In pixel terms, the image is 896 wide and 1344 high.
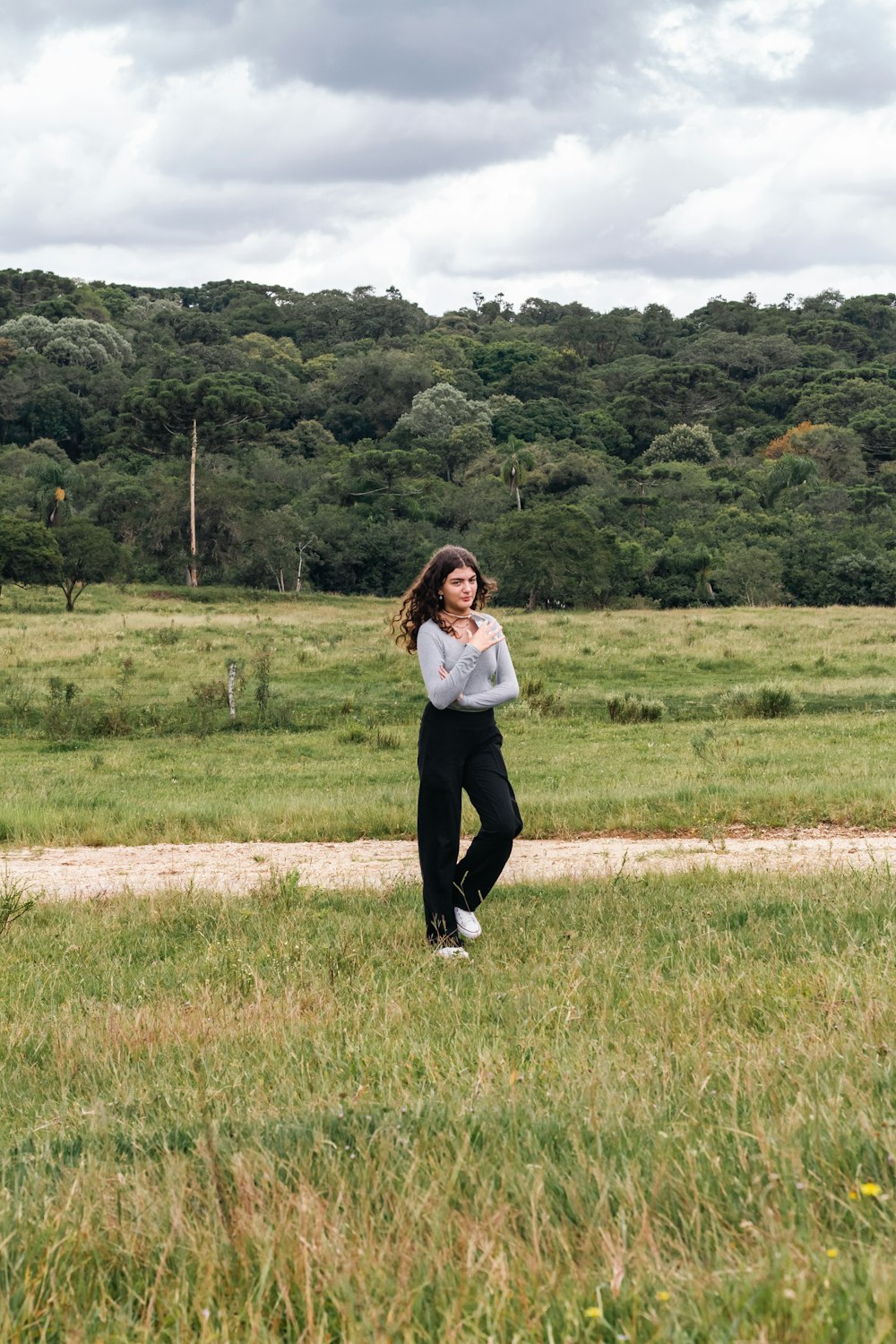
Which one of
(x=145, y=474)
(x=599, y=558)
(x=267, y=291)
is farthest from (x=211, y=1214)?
(x=267, y=291)

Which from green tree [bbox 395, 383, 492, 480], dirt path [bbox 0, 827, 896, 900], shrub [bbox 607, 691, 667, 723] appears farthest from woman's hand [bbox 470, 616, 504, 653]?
green tree [bbox 395, 383, 492, 480]

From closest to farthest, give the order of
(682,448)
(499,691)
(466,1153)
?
(466,1153) < (499,691) < (682,448)

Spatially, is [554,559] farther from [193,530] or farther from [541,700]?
[541,700]

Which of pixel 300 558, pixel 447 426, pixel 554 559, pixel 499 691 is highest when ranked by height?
pixel 447 426

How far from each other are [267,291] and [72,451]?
82153 mm

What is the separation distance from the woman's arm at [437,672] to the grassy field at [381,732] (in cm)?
466

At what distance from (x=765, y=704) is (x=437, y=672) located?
46.6 feet

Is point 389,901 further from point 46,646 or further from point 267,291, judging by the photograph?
point 267,291

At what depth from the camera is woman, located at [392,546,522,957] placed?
554cm

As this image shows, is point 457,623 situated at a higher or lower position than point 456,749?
higher

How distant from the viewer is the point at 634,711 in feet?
61.5

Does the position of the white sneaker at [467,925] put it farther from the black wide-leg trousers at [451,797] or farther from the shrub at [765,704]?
the shrub at [765,704]

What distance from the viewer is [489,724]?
5.68 m

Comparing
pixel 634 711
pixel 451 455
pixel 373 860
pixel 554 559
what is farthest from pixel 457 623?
pixel 451 455
